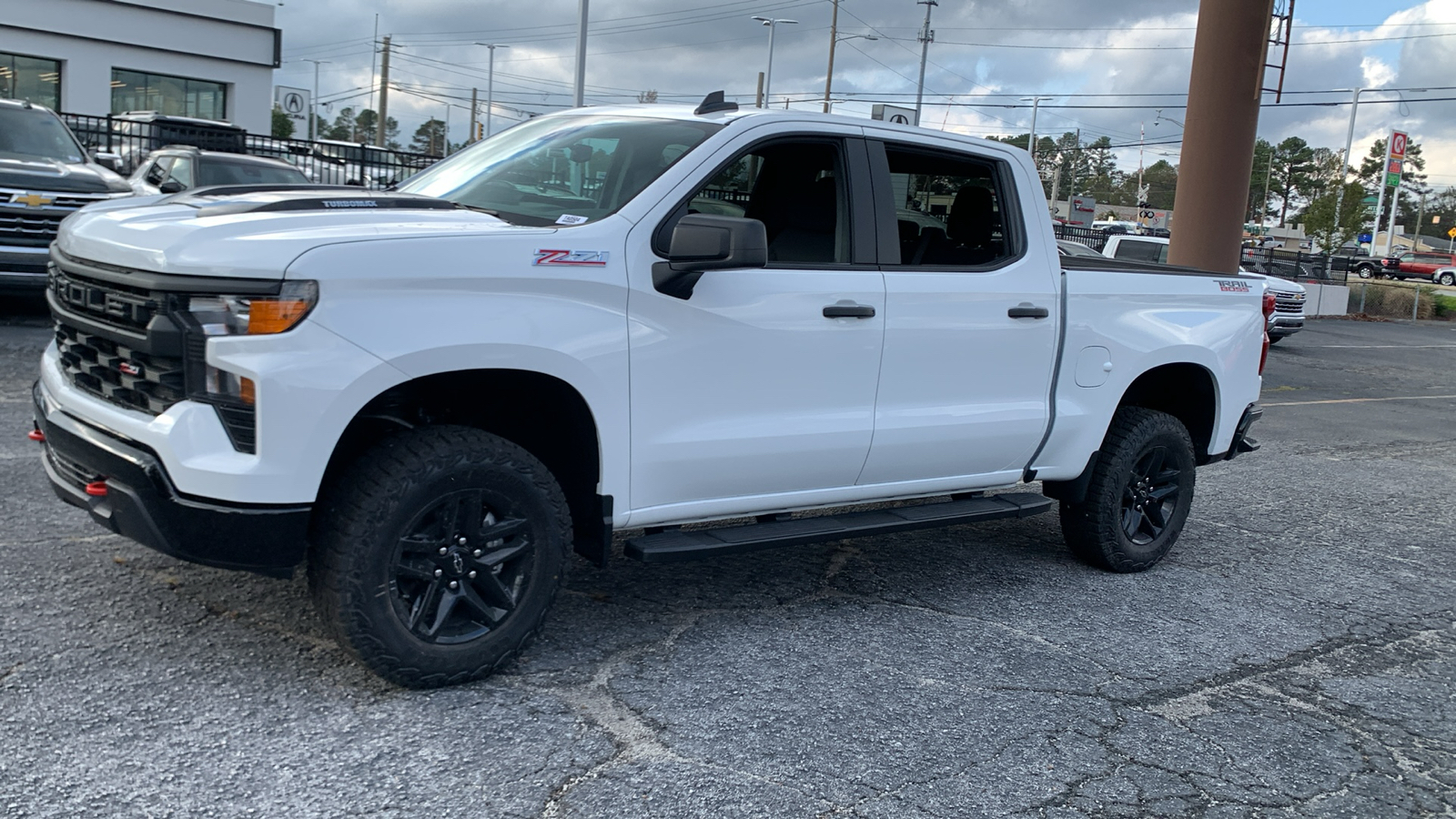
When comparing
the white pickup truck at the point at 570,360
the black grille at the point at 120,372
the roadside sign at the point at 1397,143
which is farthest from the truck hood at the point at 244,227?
the roadside sign at the point at 1397,143

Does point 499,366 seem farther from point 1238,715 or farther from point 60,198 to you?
point 60,198

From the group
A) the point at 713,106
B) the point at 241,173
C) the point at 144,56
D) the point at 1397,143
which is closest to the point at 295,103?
the point at 144,56

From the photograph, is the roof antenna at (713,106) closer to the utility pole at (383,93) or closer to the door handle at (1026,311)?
the door handle at (1026,311)

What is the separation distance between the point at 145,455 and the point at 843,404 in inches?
93.2

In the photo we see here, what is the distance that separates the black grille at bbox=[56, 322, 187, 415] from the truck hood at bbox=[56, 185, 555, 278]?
9.8 inches

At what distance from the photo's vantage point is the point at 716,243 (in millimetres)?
4043

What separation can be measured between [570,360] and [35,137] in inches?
400

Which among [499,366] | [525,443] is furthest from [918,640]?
[499,366]

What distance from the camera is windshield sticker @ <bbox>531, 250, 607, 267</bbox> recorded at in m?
3.93

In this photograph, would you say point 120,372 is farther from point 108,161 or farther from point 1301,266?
point 1301,266

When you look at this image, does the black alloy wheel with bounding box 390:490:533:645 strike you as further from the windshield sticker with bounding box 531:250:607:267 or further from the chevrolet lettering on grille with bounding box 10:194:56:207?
the chevrolet lettering on grille with bounding box 10:194:56:207

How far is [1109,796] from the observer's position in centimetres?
366

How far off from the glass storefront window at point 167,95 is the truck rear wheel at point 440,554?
38.0 meters

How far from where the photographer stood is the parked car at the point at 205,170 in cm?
1369
